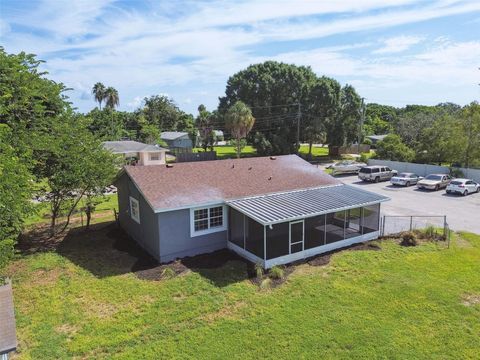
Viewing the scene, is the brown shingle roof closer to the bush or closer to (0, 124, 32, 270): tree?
the bush

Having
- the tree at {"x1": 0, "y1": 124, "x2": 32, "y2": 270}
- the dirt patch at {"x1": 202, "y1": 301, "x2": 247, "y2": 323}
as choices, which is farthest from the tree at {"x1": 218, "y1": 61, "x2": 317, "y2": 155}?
the tree at {"x1": 0, "y1": 124, "x2": 32, "y2": 270}

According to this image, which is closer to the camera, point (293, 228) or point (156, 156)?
point (293, 228)

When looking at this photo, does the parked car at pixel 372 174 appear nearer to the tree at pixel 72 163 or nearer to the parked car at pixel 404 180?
the parked car at pixel 404 180

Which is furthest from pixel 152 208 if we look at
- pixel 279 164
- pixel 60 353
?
pixel 279 164

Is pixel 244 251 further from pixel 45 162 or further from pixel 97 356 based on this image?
pixel 45 162

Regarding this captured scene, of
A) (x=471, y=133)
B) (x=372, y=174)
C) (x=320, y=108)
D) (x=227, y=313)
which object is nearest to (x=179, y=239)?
(x=227, y=313)

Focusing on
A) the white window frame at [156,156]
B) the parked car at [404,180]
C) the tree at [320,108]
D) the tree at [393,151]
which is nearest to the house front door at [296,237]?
the parked car at [404,180]

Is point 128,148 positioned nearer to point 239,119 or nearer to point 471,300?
point 239,119
